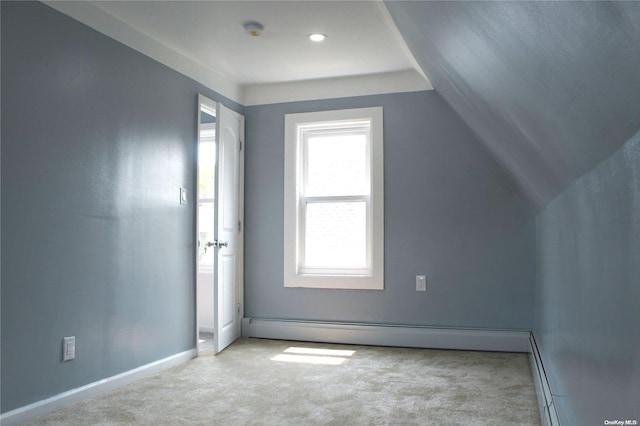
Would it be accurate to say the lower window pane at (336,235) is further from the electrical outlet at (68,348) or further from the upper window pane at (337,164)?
the electrical outlet at (68,348)

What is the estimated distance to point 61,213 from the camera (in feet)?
9.11

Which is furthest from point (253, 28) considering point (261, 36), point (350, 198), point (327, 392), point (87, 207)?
point (327, 392)

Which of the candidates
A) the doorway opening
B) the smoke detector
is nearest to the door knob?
the doorway opening

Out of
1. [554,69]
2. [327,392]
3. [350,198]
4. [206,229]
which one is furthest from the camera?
[206,229]

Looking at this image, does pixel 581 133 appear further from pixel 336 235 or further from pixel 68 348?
pixel 336 235

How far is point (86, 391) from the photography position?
114 inches

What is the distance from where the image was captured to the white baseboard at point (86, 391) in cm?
249

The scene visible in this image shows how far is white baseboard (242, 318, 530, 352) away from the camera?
4039 millimetres

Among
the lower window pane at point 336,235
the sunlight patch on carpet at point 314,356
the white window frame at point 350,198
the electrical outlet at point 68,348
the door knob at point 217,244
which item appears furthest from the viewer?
the lower window pane at point 336,235

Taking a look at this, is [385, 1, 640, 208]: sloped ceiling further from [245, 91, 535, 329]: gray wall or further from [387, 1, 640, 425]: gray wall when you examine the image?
[245, 91, 535, 329]: gray wall

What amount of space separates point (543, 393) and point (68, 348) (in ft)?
7.93

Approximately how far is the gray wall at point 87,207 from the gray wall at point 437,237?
1206 millimetres

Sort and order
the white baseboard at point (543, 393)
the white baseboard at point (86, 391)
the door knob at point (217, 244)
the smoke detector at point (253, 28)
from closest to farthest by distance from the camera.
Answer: the white baseboard at point (543, 393), the white baseboard at point (86, 391), the smoke detector at point (253, 28), the door knob at point (217, 244)

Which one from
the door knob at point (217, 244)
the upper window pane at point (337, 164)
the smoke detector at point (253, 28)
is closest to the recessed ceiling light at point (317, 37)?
the smoke detector at point (253, 28)
